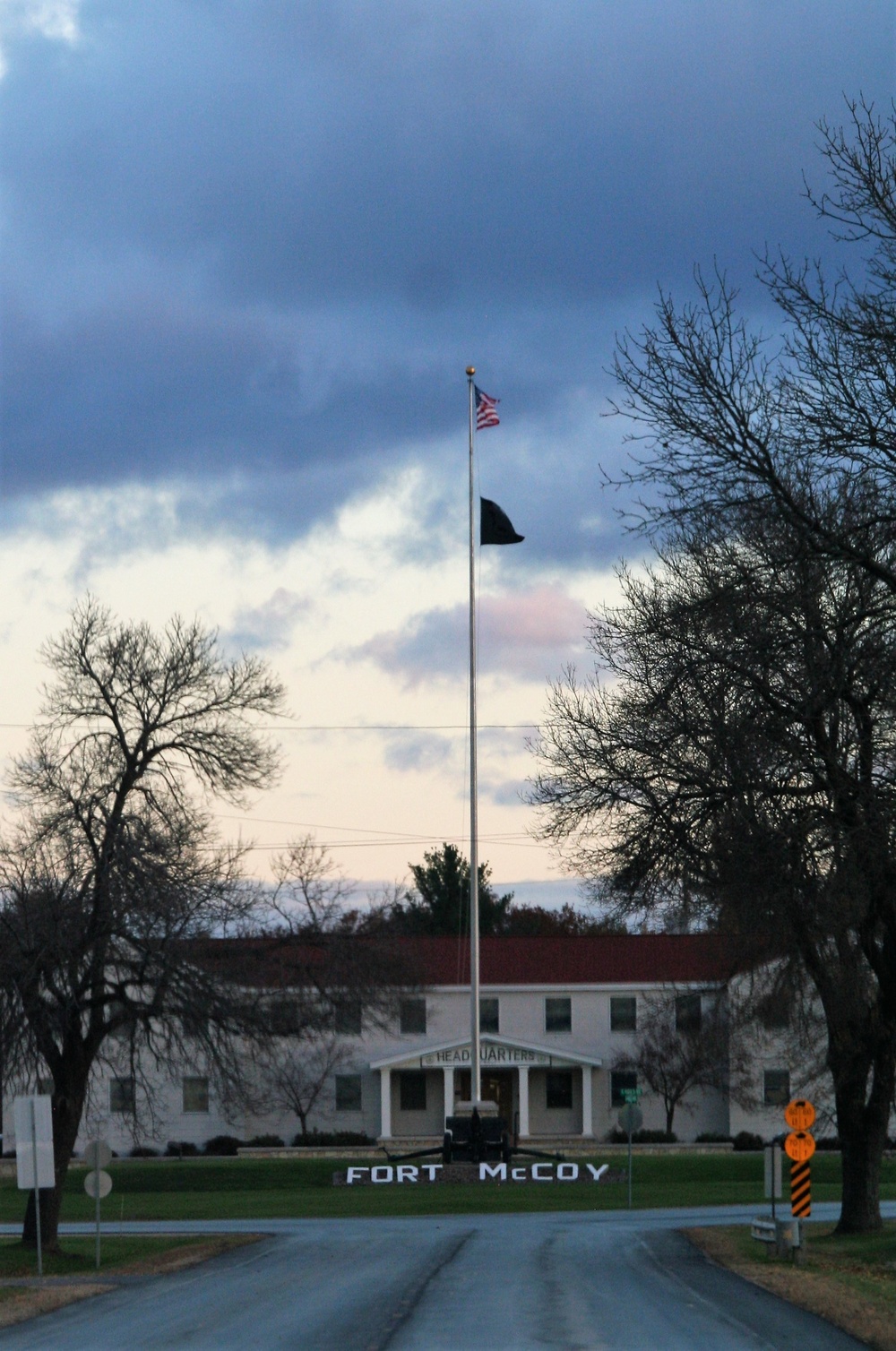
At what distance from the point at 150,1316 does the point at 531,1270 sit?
6.42m

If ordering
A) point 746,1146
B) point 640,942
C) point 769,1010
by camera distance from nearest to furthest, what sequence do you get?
point 769,1010, point 746,1146, point 640,942

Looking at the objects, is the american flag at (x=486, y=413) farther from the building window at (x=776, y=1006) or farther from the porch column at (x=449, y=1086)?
the porch column at (x=449, y=1086)

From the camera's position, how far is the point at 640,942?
67625 millimetres

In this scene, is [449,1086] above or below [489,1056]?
below

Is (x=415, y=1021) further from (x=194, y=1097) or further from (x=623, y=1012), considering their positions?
(x=194, y=1097)

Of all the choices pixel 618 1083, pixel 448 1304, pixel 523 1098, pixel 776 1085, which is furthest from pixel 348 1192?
pixel 448 1304

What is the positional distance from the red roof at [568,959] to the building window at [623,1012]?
71 centimetres

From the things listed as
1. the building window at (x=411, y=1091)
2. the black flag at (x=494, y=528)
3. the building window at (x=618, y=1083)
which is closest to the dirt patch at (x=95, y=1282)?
the black flag at (x=494, y=528)

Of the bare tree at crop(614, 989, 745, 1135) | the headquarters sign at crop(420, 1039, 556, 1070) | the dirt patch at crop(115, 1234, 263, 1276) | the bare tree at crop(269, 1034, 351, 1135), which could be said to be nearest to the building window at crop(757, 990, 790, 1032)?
the dirt patch at crop(115, 1234, 263, 1276)

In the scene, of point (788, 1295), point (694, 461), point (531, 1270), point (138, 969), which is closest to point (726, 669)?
point (694, 461)

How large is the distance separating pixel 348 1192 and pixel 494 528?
67.8 ft

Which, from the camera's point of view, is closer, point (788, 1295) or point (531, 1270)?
point (788, 1295)

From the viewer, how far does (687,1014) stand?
60438 mm

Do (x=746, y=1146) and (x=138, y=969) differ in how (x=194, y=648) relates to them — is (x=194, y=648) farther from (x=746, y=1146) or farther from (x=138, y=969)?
(x=746, y=1146)
